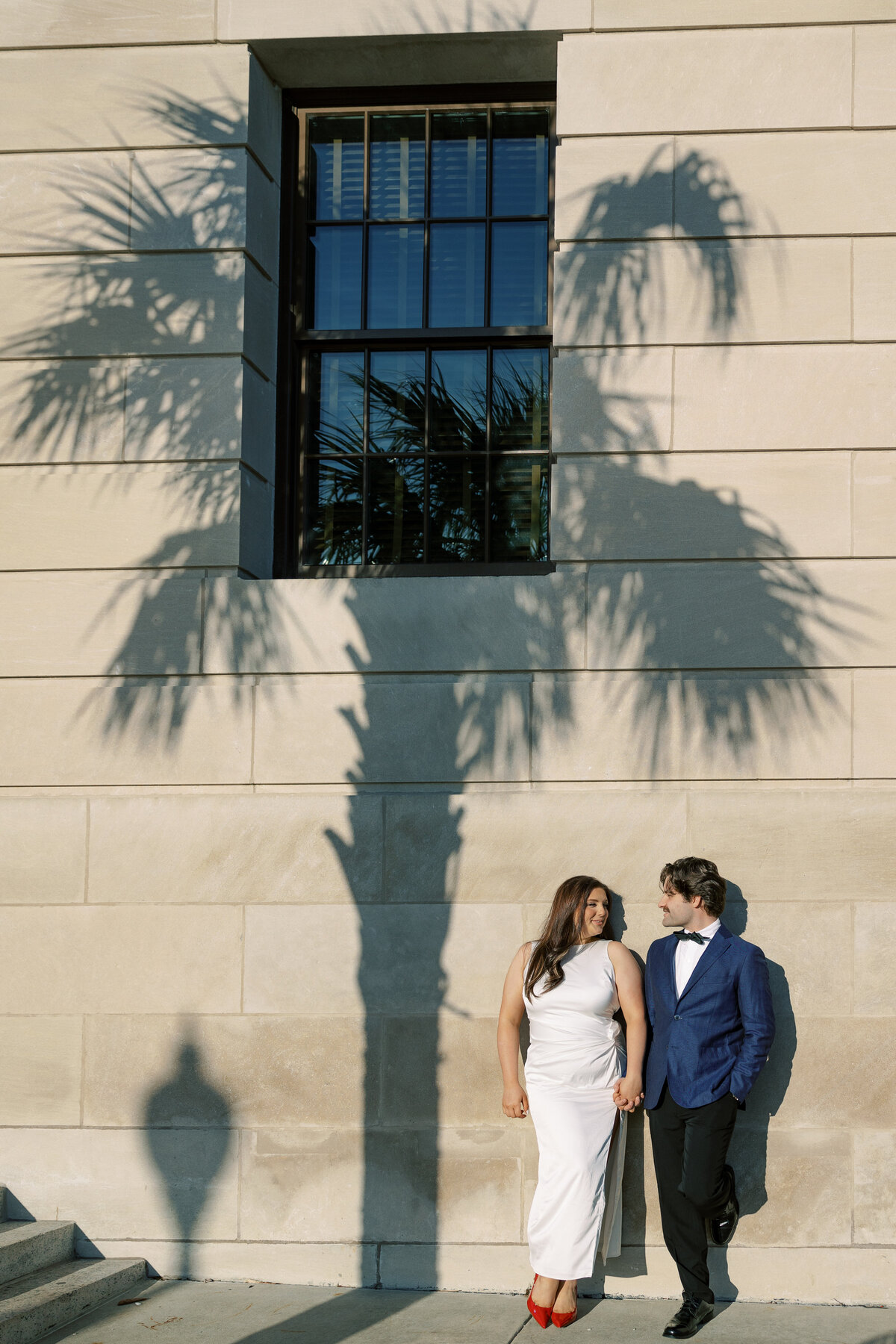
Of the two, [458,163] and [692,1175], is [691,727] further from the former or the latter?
[458,163]

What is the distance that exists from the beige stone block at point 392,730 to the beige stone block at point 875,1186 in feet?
8.59

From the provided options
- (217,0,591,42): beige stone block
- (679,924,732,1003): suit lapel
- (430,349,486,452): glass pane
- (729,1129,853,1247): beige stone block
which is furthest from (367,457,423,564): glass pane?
(729,1129,853,1247): beige stone block

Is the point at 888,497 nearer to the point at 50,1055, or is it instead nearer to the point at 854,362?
the point at 854,362

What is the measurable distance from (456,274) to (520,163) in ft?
2.66

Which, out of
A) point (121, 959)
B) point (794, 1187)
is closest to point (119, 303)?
point (121, 959)

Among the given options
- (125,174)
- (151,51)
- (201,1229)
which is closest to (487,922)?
(201,1229)

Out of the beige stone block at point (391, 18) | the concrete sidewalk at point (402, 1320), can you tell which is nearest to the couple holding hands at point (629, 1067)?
the concrete sidewalk at point (402, 1320)

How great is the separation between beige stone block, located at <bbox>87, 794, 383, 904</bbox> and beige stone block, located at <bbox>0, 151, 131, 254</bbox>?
3340mm

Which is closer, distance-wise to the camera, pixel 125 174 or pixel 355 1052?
pixel 355 1052

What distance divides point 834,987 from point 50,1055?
4.24 meters

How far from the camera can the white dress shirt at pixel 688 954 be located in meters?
5.92

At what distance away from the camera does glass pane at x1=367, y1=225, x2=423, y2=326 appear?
749cm

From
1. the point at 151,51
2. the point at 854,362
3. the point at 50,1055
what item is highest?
the point at 151,51

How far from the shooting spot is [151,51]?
709cm
